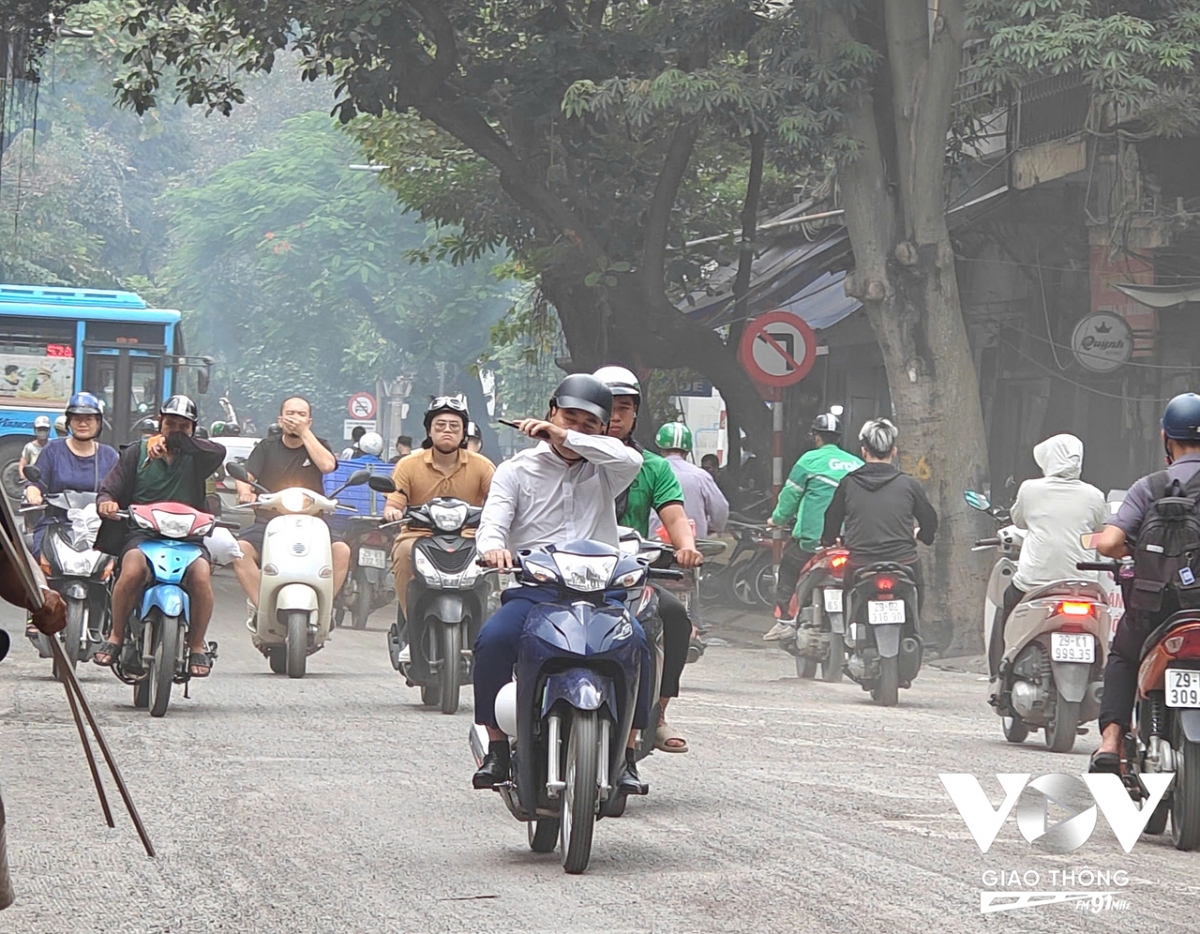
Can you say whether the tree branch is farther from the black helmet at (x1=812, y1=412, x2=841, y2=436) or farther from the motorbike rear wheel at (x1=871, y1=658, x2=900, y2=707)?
the motorbike rear wheel at (x1=871, y1=658, x2=900, y2=707)

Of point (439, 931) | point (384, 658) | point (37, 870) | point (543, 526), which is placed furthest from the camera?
point (384, 658)

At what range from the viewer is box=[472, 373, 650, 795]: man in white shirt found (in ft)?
22.5

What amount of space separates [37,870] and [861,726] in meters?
5.98

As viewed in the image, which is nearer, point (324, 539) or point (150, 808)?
point (150, 808)

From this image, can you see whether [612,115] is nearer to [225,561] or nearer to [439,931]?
[225,561]

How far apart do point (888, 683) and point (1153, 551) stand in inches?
215

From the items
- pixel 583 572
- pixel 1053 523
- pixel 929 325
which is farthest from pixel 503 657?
pixel 929 325

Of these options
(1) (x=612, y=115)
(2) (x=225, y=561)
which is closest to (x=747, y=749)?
(2) (x=225, y=561)

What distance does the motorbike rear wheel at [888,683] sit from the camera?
13023mm

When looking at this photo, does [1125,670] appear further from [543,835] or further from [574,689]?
[574,689]

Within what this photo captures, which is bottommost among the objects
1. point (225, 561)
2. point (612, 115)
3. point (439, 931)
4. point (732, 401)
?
point (439, 931)

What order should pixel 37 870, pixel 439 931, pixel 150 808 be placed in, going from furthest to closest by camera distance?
pixel 150 808
pixel 37 870
pixel 439 931

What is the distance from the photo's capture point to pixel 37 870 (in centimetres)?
644

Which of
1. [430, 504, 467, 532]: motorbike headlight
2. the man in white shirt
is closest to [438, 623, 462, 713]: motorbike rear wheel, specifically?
[430, 504, 467, 532]: motorbike headlight
